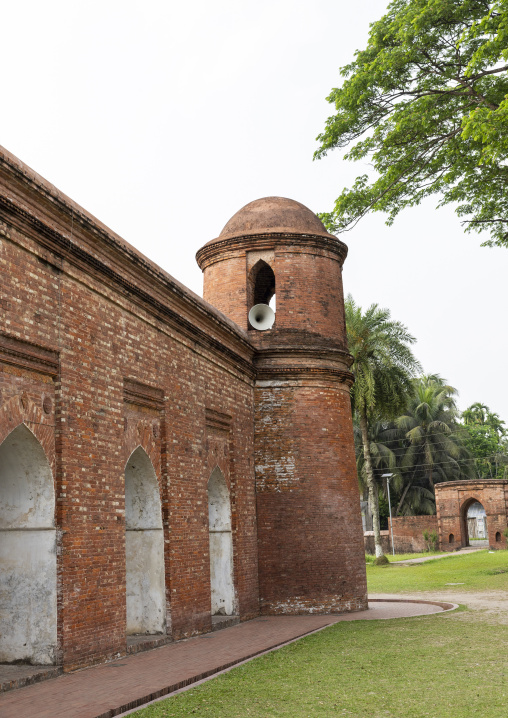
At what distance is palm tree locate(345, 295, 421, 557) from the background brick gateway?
1171 cm

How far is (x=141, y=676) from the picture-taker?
293 inches

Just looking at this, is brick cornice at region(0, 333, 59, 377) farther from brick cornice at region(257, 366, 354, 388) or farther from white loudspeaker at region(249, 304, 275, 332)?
white loudspeaker at region(249, 304, 275, 332)

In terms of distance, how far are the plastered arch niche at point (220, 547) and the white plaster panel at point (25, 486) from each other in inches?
191

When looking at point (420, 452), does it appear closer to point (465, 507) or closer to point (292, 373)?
point (465, 507)

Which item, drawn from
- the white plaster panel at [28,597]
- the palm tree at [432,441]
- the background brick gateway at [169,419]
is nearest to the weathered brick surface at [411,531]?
the palm tree at [432,441]

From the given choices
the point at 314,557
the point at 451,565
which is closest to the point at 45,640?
the point at 314,557

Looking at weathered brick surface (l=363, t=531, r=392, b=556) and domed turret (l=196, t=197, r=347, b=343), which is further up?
domed turret (l=196, t=197, r=347, b=343)

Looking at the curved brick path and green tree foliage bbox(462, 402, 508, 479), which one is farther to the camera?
green tree foliage bbox(462, 402, 508, 479)

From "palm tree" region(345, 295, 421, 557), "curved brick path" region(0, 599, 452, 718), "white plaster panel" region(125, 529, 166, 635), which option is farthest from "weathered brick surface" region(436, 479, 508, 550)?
"white plaster panel" region(125, 529, 166, 635)

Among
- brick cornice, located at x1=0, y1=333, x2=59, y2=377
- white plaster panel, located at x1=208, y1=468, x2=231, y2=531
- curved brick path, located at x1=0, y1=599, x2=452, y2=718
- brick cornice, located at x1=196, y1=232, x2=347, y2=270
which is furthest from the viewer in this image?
brick cornice, located at x1=196, y1=232, x2=347, y2=270

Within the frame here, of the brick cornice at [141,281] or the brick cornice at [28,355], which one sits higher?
the brick cornice at [141,281]

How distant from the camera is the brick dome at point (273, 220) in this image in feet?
49.7

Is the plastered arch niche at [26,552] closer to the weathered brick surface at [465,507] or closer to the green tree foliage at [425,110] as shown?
→ the green tree foliage at [425,110]

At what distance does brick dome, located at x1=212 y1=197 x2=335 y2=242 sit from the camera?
15.1 metres
